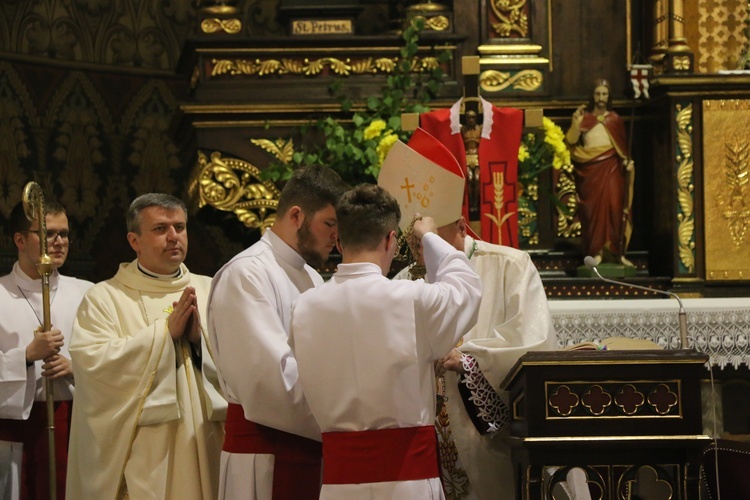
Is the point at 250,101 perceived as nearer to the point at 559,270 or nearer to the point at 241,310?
the point at 559,270

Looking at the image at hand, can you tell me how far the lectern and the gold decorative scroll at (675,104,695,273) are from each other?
2835 mm

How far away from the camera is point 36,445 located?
5.87 meters

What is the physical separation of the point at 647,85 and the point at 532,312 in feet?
9.36

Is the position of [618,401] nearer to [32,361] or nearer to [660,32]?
[32,361]

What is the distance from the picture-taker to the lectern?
4.39 m

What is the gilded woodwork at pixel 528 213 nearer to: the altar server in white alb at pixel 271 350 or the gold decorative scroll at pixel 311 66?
the gold decorative scroll at pixel 311 66

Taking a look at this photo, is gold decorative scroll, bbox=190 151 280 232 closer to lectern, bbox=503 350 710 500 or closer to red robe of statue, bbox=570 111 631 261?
red robe of statue, bbox=570 111 631 261

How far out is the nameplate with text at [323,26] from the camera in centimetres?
767

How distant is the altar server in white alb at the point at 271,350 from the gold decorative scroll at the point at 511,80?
3026 mm

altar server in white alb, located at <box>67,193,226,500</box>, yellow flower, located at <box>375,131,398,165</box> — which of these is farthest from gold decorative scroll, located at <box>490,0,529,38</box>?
altar server in white alb, located at <box>67,193,226,500</box>

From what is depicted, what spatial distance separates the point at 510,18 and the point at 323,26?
1.07m

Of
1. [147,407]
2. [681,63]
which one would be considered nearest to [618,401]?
[147,407]

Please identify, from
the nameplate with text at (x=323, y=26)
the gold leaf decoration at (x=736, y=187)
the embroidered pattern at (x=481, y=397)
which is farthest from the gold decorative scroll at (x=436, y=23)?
the embroidered pattern at (x=481, y=397)

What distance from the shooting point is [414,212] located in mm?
5051
